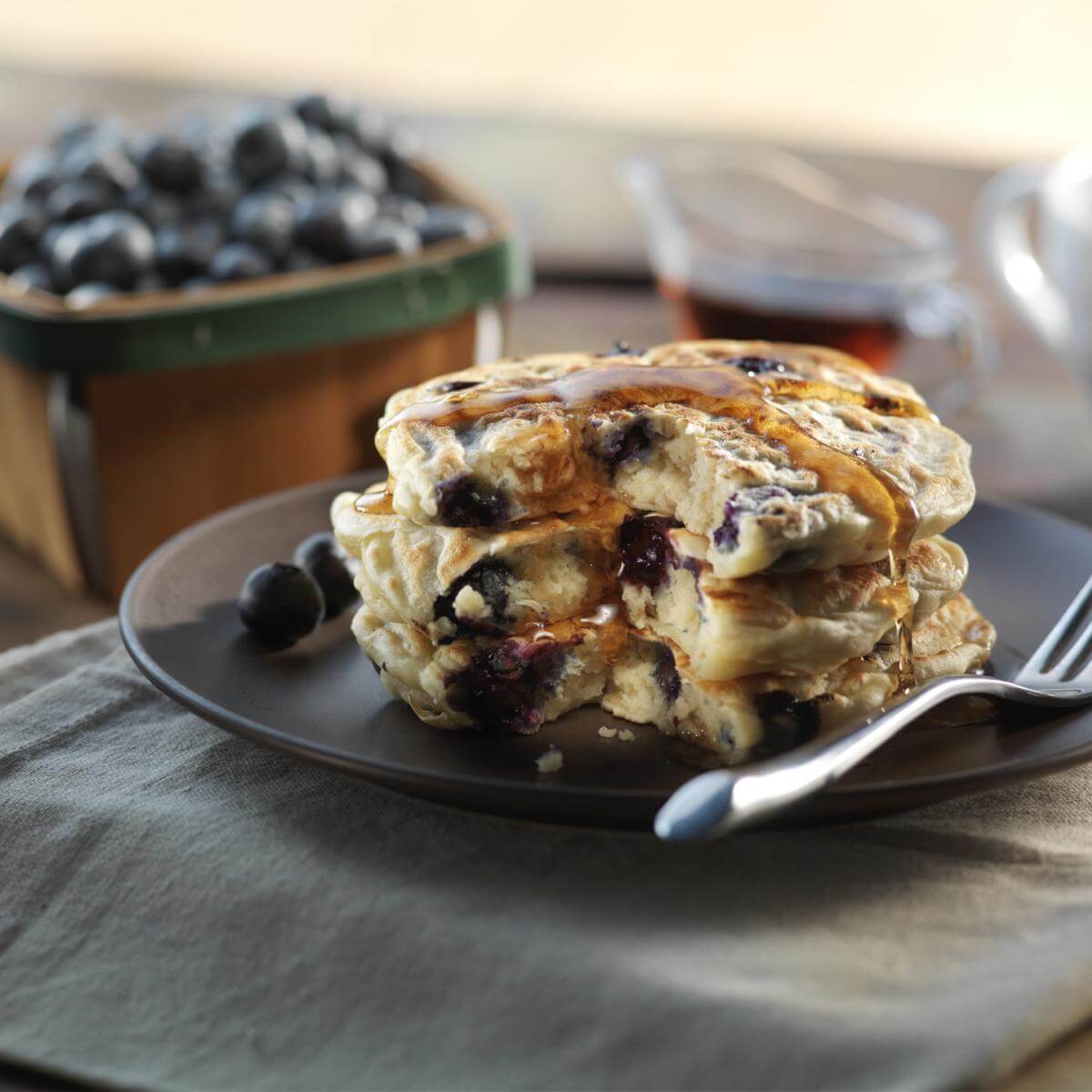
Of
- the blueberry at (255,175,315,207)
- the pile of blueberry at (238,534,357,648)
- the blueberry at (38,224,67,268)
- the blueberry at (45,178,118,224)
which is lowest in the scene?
the pile of blueberry at (238,534,357,648)

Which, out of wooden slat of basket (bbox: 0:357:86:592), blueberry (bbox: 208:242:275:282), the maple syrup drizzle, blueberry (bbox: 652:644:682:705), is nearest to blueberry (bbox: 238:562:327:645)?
the maple syrup drizzle

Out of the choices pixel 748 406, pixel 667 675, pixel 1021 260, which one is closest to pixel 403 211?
pixel 1021 260

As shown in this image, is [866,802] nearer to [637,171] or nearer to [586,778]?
[586,778]

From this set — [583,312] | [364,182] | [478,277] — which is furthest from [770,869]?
[583,312]

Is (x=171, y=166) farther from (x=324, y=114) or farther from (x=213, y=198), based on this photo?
(x=324, y=114)

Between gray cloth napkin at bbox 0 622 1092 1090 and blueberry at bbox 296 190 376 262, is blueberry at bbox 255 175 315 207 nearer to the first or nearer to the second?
blueberry at bbox 296 190 376 262

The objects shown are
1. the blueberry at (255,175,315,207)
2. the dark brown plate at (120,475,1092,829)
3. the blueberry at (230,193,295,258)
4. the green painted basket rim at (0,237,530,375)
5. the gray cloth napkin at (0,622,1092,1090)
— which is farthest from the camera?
the blueberry at (255,175,315,207)
